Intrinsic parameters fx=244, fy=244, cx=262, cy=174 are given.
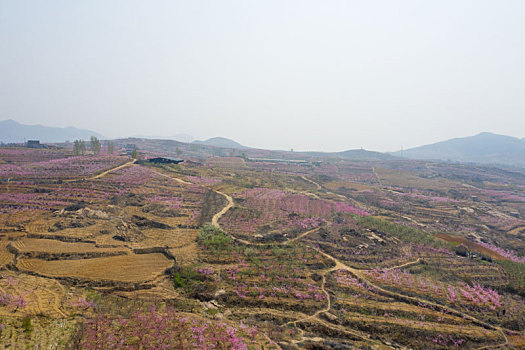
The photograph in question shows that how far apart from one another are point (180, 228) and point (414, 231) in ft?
117

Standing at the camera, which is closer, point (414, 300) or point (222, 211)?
point (414, 300)

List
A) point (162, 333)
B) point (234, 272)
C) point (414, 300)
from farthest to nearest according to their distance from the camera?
point (234, 272) → point (414, 300) → point (162, 333)

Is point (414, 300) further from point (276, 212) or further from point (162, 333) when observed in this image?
point (276, 212)

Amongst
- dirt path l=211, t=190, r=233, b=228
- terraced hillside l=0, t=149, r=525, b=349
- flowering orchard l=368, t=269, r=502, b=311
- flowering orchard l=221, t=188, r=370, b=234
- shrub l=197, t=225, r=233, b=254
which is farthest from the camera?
flowering orchard l=221, t=188, r=370, b=234

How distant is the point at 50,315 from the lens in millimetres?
14945

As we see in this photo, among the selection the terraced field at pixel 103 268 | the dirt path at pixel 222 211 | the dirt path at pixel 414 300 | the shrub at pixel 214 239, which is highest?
the dirt path at pixel 222 211

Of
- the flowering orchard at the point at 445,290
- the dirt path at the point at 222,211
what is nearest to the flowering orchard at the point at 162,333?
the flowering orchard at the point at 445,290

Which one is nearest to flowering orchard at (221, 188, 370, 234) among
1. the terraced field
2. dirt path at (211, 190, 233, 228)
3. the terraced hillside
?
the terraced hillside

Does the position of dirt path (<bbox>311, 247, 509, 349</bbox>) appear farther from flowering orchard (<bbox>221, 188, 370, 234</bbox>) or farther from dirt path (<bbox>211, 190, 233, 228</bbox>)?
dirt path (<bbox>211, 190, 233, 228</bbox>)

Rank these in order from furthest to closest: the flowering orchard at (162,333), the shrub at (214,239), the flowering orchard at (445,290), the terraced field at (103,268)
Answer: the shrub at (214,239), the flowering orchard at (445,290), the terraced field at (103,268), the flowering orchard at (162,333)

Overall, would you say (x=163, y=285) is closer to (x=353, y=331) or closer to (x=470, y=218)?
(x=353, y=331)

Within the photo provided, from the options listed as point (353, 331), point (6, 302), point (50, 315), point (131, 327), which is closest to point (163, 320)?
point (131, 327)

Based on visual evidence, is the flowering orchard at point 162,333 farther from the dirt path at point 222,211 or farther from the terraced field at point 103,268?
the dirt path at point 222,211

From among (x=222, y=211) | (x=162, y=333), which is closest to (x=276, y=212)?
(x=222, y=211)
